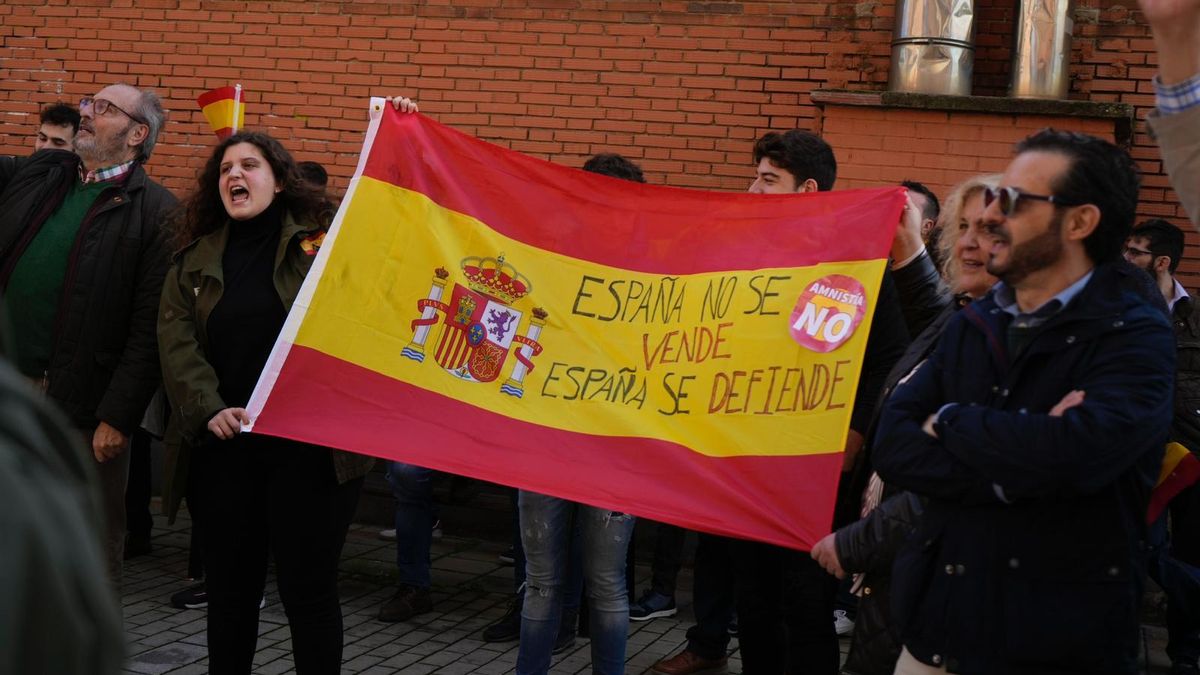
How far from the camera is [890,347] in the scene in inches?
179

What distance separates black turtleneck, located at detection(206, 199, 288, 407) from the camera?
15.4 feet

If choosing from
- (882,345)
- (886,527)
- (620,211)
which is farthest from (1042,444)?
(620,211)

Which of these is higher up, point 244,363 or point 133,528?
point 244,363

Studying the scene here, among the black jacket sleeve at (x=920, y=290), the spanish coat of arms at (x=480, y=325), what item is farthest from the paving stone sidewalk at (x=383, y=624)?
the black jacket sleeve at (x=920, y=290)

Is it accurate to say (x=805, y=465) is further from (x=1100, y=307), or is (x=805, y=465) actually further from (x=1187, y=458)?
(x=1100, y=307)

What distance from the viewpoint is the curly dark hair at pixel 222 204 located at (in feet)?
16.0

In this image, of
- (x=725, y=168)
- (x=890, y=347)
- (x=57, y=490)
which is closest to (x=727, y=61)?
(x=725, y=168)

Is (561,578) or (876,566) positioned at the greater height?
(876,566)

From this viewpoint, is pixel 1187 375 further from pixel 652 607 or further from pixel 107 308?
pixel 107 308

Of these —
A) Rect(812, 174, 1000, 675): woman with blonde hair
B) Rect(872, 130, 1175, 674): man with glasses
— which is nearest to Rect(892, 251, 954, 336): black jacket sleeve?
Rect(812, 174, 1000, 675): woman with blonde hair

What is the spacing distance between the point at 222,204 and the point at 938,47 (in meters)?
4.55

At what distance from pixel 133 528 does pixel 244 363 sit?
3.47m

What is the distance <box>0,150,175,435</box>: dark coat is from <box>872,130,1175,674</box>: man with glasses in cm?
316

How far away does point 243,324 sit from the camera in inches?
185
